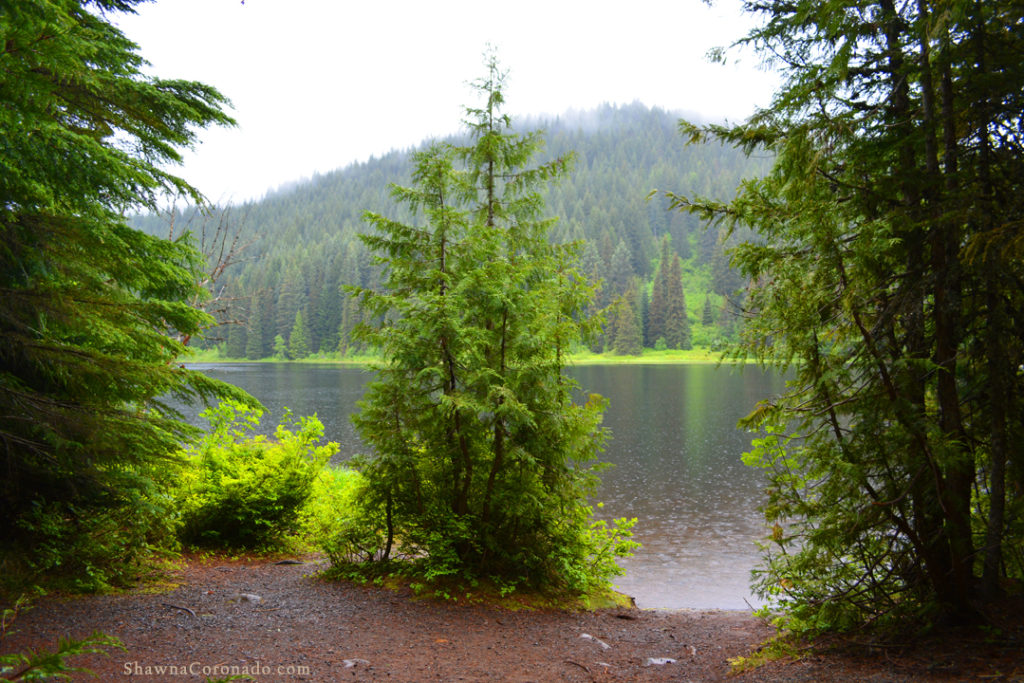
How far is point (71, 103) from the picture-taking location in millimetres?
5180

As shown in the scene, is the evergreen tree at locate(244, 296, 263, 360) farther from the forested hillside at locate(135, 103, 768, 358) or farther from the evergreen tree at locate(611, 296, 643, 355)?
the evergreen tree at locate(611, 296, 643, 355)

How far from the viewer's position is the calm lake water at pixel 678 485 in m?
11.7

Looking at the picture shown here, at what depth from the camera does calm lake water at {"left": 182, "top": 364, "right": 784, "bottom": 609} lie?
38.4ft

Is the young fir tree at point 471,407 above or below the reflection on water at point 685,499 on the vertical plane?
above

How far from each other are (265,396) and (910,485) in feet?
130

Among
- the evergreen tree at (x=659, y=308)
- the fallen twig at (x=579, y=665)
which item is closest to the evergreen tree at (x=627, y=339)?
the evergreen tree at (x=659, y=308)

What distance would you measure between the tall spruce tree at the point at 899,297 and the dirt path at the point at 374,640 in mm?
867

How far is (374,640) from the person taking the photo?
18.2 feet

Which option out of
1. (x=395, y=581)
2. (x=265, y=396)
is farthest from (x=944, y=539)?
(x=265, y=396)

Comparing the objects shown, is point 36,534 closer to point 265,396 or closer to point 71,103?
point 71,103

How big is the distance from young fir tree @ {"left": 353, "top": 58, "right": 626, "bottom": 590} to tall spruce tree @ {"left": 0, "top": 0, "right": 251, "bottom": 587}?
6.23 feet

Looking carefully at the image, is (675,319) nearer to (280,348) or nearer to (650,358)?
(650,358)

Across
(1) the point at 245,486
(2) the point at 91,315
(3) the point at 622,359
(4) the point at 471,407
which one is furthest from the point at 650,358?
(2) the point at 91,315

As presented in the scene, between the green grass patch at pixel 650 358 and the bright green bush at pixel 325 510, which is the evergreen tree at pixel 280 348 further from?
the bright green bush at pixel 325 510
